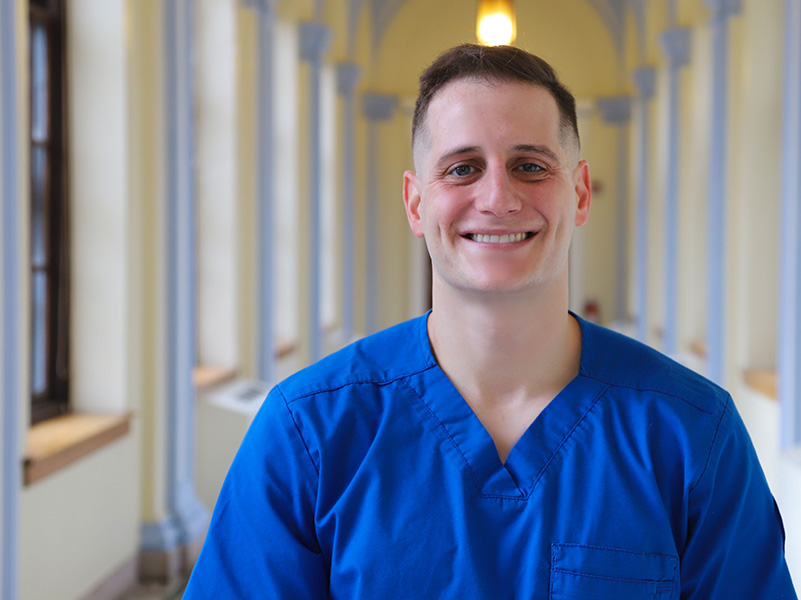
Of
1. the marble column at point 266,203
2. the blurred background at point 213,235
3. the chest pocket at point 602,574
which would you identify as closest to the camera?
the chest pocket at point 602,574

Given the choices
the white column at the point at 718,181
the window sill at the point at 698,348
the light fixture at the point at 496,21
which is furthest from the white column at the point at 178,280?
the window sill at the point at 698,348

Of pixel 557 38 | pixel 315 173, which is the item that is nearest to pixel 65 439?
pixel 315 173

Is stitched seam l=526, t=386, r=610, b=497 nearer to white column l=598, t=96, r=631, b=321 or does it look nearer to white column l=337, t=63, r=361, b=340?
white column l=337, t=63, r=361, b=340

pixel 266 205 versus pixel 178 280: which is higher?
pixel 266 205

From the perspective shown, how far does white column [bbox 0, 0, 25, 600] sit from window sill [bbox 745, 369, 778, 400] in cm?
431

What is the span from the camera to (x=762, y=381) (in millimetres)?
6020

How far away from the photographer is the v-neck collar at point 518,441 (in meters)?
1.44

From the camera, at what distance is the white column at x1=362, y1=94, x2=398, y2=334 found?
12.4 meters

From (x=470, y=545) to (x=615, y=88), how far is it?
12255 mm

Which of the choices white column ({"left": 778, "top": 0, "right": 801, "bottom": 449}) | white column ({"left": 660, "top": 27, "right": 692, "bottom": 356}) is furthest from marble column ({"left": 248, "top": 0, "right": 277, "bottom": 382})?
white column ({"left": 660, "top": 27, "right": 692, "bottom": 356})

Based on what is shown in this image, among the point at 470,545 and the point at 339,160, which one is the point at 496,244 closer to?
the point at 470,545

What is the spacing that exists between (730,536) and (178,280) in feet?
13.0

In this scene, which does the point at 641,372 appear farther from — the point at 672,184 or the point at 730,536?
the point at 672,184

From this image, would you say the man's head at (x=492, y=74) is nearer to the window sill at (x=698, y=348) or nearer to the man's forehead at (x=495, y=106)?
the man's forehead at (x=495, y=106)
